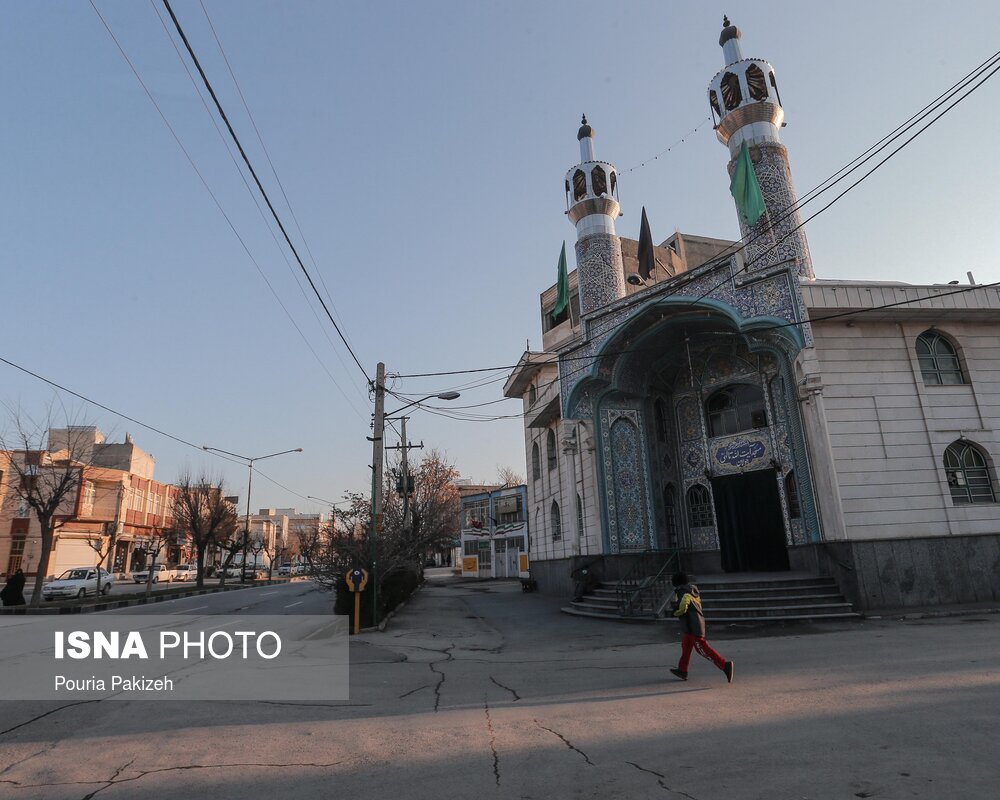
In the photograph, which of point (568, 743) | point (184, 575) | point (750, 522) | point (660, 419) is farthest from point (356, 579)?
point (184, 575)

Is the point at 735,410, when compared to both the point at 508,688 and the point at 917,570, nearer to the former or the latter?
the point at 917,570

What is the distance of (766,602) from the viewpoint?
13.4 metres

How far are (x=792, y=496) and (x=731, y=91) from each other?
37.2 ft

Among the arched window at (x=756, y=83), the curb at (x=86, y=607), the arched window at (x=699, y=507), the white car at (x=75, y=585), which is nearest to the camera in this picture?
the arched window at (x=756, y=83)

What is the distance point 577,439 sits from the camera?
2020 centimetres

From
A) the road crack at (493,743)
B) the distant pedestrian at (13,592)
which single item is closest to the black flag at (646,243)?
the road crack at (493,743)

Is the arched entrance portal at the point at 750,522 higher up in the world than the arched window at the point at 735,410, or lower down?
lower down

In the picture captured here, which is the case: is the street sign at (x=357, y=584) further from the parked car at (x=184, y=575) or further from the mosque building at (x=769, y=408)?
the parked car at (x=184, y=575)

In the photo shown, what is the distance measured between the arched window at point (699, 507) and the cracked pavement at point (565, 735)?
9542 millimetres

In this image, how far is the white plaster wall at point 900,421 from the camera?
46.2 ft

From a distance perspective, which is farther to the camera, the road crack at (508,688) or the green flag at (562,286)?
the green flag at (562,286)

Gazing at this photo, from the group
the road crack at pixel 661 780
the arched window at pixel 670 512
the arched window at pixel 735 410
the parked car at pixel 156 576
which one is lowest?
the road crack at pixel 661 780

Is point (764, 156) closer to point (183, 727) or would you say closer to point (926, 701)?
point (926, 701)

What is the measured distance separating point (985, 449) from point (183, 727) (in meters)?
16.9
